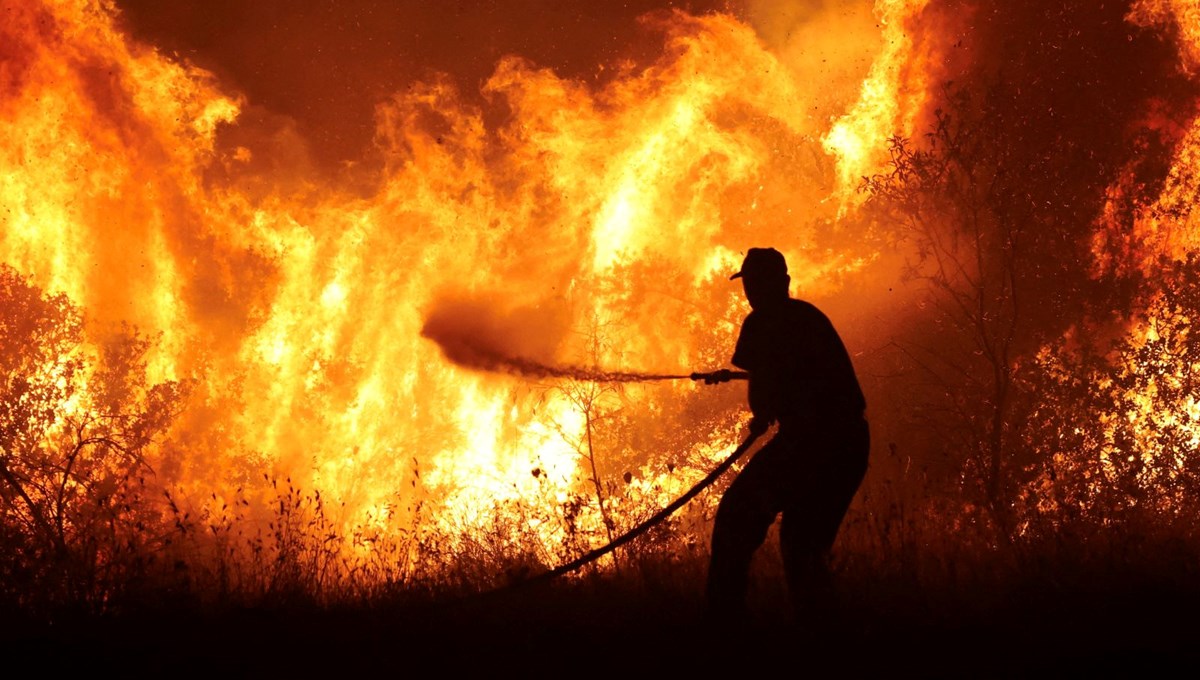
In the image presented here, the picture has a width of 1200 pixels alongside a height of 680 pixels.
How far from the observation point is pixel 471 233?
65.9ft

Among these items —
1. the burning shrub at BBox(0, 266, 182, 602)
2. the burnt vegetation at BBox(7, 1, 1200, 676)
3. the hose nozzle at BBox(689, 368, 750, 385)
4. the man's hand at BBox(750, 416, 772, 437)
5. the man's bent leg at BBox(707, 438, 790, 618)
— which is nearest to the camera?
the man's bent leg at BBox(707, 438, 790, 618)

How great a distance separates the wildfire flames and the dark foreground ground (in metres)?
10.3

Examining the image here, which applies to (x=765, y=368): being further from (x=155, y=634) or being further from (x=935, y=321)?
(x=935, y=321)

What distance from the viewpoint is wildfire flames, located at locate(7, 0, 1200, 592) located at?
17.9 metres

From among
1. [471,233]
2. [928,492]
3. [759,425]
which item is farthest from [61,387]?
[759,425]

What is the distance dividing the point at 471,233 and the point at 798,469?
611 inches

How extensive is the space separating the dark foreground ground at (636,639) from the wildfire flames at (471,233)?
1031 centimetres

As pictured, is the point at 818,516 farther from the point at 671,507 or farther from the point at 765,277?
the point at 765,277

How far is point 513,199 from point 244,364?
8371 mm

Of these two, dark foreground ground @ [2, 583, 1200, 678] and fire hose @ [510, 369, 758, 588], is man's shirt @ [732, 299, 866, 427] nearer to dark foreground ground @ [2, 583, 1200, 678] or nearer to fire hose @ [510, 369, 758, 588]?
fire hose @ [510, 369, 758, 588]

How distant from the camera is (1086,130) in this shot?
48.3ft

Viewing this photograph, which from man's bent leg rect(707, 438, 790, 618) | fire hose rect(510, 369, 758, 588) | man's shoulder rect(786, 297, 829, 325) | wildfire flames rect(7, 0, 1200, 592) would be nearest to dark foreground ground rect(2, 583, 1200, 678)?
man's bent leg rect(707, 438, 790, 618)

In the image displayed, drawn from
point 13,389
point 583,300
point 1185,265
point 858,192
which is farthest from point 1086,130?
point 13,389

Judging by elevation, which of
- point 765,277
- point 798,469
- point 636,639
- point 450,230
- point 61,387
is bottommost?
point 636,639
